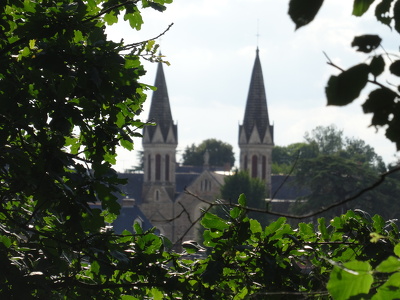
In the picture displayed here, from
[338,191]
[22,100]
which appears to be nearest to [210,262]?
[22,100]

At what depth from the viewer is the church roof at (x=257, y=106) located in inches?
2803

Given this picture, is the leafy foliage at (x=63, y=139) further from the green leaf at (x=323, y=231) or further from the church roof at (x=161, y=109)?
the church roof at (x=161, y=109)

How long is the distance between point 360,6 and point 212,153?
9533 centimetres

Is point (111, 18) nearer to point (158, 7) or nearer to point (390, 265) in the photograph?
point (158, 7)

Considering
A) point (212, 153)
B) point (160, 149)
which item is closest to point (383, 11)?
point (160, 149)

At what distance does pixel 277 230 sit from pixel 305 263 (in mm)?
245

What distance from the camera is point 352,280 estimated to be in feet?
5.08

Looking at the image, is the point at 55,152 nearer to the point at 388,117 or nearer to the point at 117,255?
the point at 117,255

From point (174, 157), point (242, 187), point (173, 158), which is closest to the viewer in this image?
point (242, 187)

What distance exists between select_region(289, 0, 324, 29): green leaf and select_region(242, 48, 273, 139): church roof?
69545mm

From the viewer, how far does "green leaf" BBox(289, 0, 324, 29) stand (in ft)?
4.91

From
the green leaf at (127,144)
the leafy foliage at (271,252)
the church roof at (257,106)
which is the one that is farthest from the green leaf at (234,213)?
the church roof at (257,106)

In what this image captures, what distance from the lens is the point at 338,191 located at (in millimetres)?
54219

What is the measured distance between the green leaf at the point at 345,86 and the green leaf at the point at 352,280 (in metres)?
0.26
